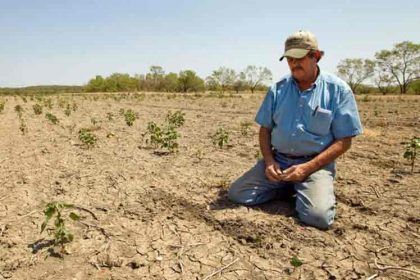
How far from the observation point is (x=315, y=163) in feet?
10.2

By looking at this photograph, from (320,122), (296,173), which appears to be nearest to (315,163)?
(296,173)

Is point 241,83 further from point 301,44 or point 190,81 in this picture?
point 301,44

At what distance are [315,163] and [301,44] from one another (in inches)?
39.0

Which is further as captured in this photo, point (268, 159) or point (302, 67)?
point (268, 159)

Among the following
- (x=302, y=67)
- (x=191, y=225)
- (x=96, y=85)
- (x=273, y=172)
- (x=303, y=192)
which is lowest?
(x=191, y=225)

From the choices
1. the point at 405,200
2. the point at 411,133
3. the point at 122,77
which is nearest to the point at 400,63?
the point at 122,77

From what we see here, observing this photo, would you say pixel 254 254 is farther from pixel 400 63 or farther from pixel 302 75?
pixel 400 63

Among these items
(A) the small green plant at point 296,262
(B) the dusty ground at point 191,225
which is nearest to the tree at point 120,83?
(B) the dusty ground at point 191,225

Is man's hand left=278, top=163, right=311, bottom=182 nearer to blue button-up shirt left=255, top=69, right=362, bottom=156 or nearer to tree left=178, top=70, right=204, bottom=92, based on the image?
blue button-up shirt left=255, top=69, right=362, bottom=156

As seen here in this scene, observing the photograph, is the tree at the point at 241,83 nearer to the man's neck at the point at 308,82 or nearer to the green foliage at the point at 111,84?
the green foliage at the point at 111,84

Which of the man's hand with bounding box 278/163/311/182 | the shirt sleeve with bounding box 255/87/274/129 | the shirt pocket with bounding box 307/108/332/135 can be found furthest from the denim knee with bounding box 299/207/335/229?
the shirt sleeve with bounding box 255/87/274/129

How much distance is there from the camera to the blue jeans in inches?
115

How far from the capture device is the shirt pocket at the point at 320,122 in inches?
121

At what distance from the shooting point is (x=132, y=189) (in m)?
3.93
